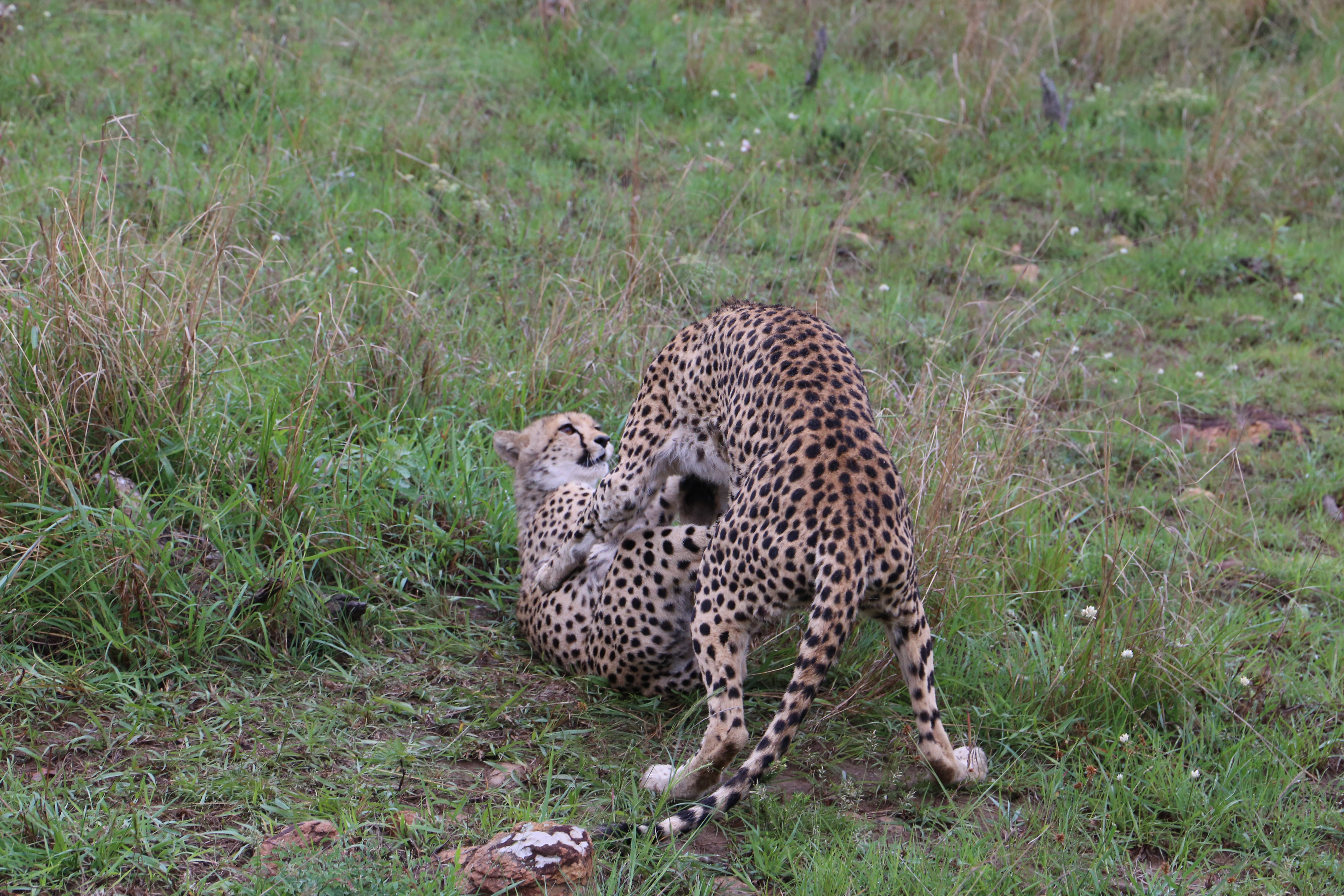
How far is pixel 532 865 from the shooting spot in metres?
2.77

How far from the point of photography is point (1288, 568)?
4.57 metres

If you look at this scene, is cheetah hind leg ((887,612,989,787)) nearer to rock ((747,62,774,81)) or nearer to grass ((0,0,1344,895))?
grass ((0,0,1344,895))

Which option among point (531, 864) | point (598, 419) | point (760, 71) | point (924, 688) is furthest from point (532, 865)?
point (760, 71)

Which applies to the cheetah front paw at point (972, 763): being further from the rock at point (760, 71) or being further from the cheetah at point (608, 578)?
the rock at point (760, 71)

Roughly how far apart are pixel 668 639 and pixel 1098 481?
2.32 metres

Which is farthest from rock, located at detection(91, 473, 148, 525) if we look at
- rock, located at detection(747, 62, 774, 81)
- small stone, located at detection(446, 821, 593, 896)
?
rock, located at detection(747, 62, 774, 81)

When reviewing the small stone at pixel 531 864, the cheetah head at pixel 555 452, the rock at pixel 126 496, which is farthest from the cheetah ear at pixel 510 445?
the small stone at pixel 531 864

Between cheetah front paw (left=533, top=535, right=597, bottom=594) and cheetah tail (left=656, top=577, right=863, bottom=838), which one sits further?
cheetah front paw (left=533, top=535, right=597, bottom=594)

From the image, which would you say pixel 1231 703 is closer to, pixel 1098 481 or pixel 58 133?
pixel 1098 481

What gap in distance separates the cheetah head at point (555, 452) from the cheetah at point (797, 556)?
82 centimetres

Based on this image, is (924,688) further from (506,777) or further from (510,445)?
(510,445)

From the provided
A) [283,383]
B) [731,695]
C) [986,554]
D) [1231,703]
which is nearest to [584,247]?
[283,383]

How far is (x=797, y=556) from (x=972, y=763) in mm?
859

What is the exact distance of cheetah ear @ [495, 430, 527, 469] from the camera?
4.44 m
